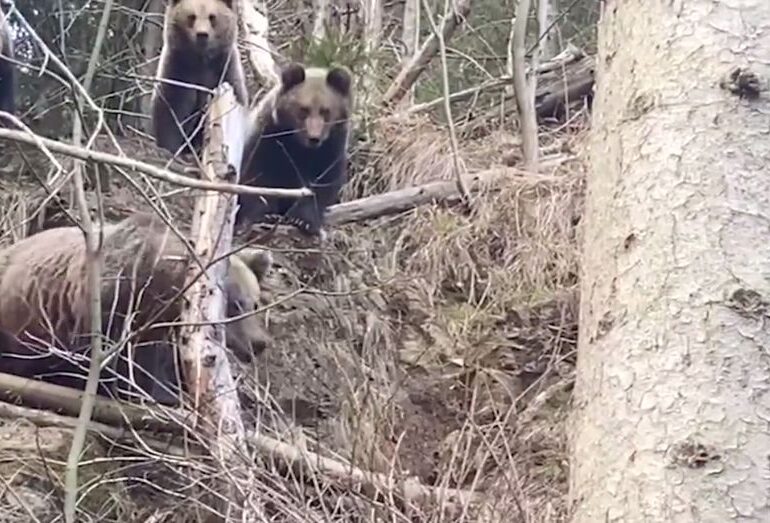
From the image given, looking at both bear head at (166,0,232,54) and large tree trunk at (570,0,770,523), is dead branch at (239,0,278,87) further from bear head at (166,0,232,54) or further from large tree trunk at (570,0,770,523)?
large tree trunk at (570,0,770,523)

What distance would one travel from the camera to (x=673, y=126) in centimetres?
138

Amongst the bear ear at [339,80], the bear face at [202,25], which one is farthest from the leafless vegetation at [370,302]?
the bear ear at [339,80]

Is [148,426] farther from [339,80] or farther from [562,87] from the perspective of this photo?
[562,87]

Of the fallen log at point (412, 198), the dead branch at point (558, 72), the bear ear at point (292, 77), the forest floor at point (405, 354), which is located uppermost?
the bear ear at point (292, 77)

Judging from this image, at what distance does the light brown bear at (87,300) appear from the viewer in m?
4.77

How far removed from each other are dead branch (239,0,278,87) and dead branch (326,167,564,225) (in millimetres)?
1092

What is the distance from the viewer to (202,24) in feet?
22.5

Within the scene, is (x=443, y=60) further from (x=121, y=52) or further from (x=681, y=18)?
(x=681, y=18)

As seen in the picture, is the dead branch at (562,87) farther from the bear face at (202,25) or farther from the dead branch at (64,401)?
the dead branch at (64,401)

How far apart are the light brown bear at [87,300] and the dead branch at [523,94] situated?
3.02m

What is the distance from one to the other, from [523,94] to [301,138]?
175 cm

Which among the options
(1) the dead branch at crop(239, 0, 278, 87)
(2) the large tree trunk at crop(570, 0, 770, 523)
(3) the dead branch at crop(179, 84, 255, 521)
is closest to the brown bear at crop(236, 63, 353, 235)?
(1) the dead branch at crop(239, 0, 278, 87)

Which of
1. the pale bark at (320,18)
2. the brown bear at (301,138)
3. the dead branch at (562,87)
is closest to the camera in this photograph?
the brown bear at (301,138)

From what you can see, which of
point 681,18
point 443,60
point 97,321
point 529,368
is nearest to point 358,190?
point 443,60
